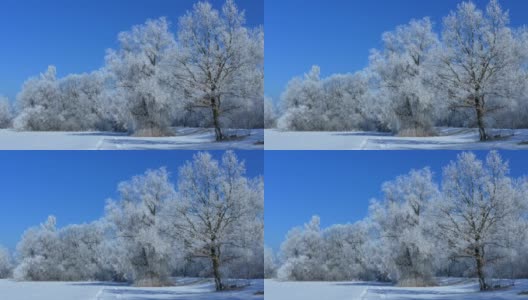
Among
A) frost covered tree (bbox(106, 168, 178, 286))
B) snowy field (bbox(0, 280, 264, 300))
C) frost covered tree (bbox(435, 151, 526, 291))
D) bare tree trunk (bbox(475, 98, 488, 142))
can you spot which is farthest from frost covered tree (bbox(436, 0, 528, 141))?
frost covered tree (bbox(106, 168, 178, 286))

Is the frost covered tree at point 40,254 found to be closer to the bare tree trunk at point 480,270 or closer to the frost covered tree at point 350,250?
the frost covered tree at point 350,250

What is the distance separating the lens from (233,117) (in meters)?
6.31

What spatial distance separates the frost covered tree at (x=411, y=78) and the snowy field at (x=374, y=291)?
3.81 ft

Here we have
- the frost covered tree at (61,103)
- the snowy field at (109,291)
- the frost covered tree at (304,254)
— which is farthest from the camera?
the frost covered tree at (304,254)

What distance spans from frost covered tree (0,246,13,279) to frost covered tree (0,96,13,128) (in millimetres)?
928

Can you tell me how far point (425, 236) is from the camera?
248 inches

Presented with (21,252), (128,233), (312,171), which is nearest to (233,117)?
(312,171)

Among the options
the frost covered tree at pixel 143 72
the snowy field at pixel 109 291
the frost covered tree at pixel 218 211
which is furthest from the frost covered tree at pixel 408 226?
the frost covered tree at pixel 143 72

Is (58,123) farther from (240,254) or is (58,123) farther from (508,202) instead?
(508,202)

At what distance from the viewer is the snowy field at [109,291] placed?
6.05 m

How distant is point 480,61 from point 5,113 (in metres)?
3.53

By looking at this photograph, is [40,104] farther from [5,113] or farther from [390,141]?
[390,141]

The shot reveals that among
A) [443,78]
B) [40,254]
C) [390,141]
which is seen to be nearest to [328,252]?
[390,141]

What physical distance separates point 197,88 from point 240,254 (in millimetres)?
1298
